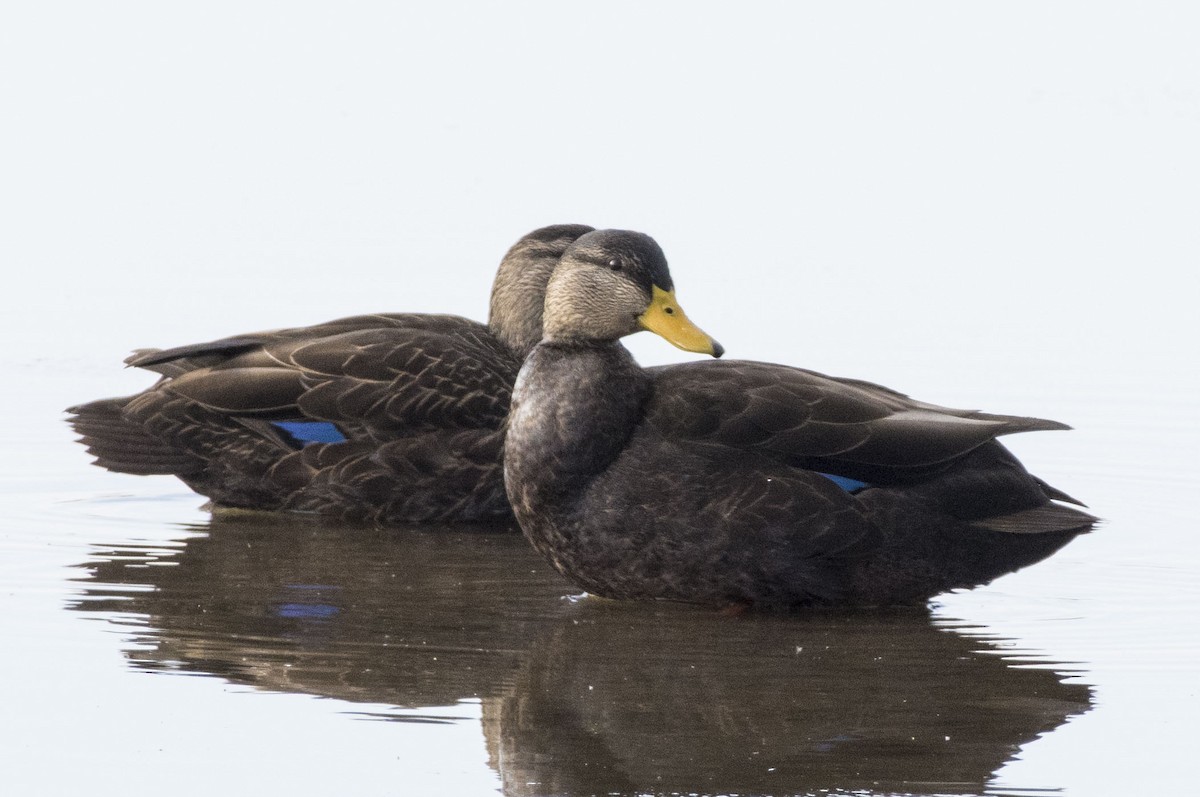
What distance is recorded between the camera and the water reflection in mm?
5184

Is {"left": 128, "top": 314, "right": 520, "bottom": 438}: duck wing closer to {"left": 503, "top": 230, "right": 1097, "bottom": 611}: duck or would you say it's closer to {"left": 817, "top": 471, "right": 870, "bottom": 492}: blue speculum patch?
{"left": 503, "top": 230, "right": 1097, "bottom": 611}: duck

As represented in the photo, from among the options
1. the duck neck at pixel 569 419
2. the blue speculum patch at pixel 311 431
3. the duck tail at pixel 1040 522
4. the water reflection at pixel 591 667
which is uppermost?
the duck neck at pixel 569 419

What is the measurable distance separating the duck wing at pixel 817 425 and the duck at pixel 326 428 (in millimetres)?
1370

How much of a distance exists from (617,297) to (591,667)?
1400 mm

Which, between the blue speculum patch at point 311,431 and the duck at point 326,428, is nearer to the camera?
the duck at point 326,428

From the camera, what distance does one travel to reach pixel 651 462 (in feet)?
21.7

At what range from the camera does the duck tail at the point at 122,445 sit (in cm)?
806

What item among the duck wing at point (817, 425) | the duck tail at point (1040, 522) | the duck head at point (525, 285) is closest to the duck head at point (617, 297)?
the duck wing at point (817, 425)

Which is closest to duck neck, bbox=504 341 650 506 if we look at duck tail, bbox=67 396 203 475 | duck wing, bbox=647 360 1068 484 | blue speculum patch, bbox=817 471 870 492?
duck wing, bbox=647 360 1068 484

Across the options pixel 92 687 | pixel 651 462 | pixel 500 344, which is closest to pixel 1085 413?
pixel 500 344

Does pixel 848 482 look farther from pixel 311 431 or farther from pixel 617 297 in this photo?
pixel 311 431

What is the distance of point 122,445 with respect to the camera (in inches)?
319

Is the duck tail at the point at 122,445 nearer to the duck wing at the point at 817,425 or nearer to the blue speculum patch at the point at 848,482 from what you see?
the duck wing at the point at 817,425

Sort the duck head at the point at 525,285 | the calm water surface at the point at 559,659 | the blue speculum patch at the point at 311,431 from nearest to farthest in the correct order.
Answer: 1. the calm water surface at the point at 559,659
2. the blue speculum patch at the point at 311,431
3. the duck head at the point at 525,285
